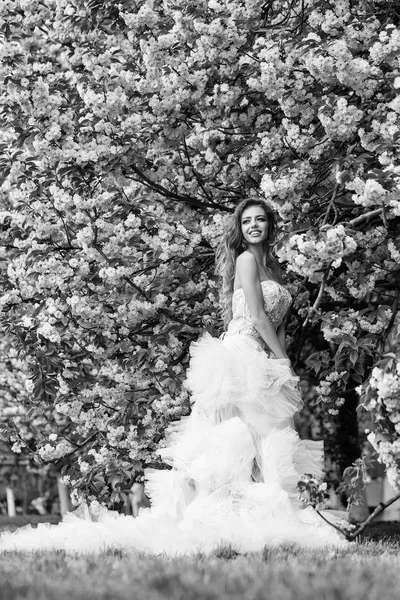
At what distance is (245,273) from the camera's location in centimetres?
567

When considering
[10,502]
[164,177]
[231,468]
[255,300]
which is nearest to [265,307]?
[255,300]

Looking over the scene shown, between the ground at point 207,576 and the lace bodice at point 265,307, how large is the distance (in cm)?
152

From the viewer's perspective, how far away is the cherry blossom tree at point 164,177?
6.07 m

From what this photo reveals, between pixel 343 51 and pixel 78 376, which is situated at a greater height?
pixel 343 51

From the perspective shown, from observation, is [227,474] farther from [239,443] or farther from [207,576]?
[207,576]

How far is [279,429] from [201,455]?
1.49 feet

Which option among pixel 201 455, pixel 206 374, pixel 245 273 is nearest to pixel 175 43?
pixel 245 273

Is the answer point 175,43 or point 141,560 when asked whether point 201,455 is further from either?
point 175,43

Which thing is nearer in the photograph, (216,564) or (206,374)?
(216,564)

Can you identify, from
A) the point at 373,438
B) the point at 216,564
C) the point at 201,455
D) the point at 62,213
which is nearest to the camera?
the point at 216,564

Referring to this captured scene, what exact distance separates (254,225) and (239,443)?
4.22 ft

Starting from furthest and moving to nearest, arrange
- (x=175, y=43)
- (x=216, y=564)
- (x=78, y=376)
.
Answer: (x=78, y=376), (x=175, y=43), (x=216, y=564)

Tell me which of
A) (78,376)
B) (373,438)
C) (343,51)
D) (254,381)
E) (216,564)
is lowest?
(216,564)

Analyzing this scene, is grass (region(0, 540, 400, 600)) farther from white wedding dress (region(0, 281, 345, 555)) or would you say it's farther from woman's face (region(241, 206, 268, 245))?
woman's face (region(241, 206, 268, 245))
